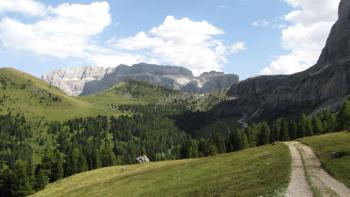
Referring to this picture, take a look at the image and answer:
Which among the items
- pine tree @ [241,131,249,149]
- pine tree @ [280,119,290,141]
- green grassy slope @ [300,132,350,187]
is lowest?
pine tree @ [241,131,249,149]

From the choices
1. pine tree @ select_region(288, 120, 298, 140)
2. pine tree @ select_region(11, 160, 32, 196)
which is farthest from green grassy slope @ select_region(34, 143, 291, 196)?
pine tree @ select_region(288, 120, 298, 140)

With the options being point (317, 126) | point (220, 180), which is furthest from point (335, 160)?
point (317, 126)

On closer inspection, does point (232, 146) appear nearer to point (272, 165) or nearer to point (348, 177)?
point (272, 165)

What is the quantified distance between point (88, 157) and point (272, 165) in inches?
5173

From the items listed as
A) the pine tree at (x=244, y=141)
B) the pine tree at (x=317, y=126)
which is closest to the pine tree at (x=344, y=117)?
the pine tree at (x=317, y=126)

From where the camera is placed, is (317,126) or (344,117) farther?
(317,126)

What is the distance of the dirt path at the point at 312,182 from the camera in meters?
38.4

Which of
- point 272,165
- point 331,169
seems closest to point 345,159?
point 331,169

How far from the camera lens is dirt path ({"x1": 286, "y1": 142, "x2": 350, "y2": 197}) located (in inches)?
1511

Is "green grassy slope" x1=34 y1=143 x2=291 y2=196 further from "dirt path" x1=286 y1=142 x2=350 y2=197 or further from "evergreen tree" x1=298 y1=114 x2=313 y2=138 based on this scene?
"evergreen tree" x1=298 y1=114 x2=313 y2=138

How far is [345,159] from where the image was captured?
179 feet

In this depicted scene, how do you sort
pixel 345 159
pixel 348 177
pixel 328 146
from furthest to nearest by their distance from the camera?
pixel 328 146 → pixel 345 159 → pixel 348 177

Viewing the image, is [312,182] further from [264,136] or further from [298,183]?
[264,136]

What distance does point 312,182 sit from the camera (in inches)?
1687
